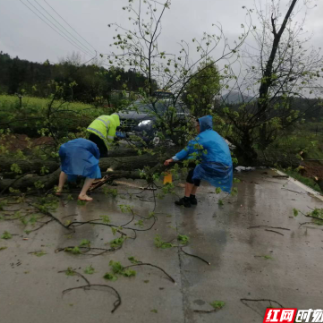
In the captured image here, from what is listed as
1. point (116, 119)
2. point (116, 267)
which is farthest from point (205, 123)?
point (116, 267)

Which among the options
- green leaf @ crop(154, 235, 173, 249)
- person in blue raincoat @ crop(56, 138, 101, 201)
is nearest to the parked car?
person in blue raincoat @ crop(56, 138, 101, 201)

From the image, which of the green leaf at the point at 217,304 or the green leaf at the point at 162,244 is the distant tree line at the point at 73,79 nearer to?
the green leaf at the point at 162,244

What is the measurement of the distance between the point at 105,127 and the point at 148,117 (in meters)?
0.92

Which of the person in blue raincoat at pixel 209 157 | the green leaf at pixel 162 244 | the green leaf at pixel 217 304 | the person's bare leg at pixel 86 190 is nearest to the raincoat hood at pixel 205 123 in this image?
the person in blue raincoat at pixel 209 157

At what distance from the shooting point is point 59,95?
23.3ft

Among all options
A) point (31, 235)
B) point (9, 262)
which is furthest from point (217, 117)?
point (9, 262)

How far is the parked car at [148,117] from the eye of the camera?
Answer: 6.75m

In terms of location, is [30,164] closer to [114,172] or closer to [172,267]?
[114,172]

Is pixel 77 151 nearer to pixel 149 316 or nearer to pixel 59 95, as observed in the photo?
pixel 59 95

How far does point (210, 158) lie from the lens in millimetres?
5797

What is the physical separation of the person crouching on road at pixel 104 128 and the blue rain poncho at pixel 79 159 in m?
0.80

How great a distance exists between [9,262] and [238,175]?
20.0 feet

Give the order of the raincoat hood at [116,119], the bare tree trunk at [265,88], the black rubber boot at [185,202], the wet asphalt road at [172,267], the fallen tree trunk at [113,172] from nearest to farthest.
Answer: the wet asphalt road at [172,267] → the black rubber boot at [185,202] → the fallen tree trunk at [113,172] → the raincoat hood at [116,119] → the bare tree trunk at [265,88]

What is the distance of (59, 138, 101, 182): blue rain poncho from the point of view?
5.93m
